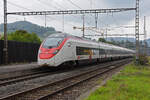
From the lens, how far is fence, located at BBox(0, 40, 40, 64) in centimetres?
2223

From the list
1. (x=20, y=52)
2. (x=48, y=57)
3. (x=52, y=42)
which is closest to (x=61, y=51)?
(x=52, y=42)

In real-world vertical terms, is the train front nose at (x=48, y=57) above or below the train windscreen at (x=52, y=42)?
below

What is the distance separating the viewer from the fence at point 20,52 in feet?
72.9

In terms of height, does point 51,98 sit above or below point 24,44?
below

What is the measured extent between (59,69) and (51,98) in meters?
10.9

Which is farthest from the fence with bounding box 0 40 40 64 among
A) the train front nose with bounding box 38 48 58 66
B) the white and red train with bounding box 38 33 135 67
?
the train front nose with bounding box 38 48 58 66

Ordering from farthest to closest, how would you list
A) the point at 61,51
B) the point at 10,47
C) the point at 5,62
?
the point at 10,47 → the point at 5,62 → the point at 61,51

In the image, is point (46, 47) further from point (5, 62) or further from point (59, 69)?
point (5, 62)

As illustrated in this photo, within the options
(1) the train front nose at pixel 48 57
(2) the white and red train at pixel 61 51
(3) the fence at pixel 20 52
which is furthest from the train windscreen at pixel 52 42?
(3) the fence at pixel 20 52

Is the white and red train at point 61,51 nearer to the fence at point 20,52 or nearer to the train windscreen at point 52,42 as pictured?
the train windscreen at point 52,42

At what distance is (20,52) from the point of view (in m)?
23.9

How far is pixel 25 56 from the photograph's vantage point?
24969 mm

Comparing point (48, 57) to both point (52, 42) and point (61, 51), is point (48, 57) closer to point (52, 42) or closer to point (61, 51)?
point (61, 51)

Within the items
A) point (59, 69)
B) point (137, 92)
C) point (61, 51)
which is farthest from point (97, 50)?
point (137, 92)
